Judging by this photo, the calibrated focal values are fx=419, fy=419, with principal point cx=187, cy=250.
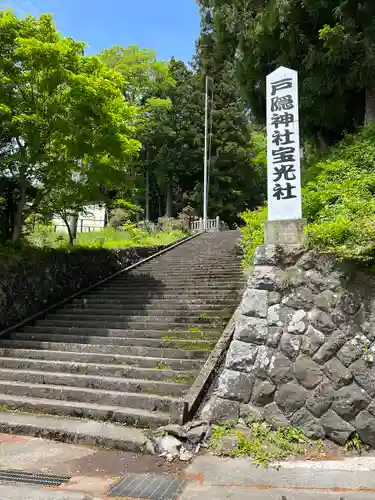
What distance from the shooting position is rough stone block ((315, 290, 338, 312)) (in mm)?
4719

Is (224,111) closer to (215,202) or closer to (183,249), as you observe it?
(215,202)

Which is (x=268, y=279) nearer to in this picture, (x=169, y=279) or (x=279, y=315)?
(x=279, y=315)

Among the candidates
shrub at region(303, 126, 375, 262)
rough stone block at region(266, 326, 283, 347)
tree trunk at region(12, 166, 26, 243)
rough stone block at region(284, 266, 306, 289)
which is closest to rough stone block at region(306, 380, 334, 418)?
rough stone block at region(266, 326, 283, 347)

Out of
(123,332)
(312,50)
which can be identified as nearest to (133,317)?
(123,332)

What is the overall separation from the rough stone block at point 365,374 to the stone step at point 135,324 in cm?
325

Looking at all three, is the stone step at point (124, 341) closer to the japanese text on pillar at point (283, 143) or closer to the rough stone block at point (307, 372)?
the rough stone block at point (307, 372)

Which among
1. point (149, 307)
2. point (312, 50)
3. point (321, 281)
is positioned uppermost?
point (312, 50)

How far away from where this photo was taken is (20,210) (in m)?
9.14

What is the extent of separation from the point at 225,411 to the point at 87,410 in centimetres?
189

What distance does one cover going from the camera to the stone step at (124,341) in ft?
22.6

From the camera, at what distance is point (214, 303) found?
8680 millimetres

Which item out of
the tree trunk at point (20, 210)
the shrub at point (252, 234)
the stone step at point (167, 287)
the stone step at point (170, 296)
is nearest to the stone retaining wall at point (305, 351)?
the shrub at point (252, 234)

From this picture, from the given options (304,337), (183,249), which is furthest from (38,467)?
(183,249)

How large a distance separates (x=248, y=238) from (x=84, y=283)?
199 inches
